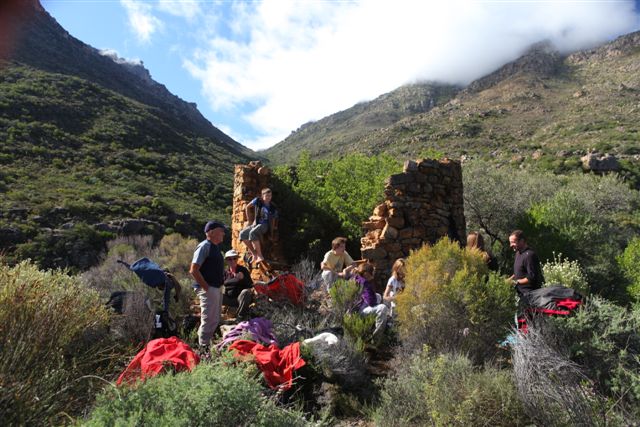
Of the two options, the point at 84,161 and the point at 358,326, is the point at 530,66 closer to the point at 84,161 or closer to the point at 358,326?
the point at 84,161

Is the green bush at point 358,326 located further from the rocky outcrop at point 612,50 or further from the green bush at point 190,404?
the rocky outcrop at point 612,50

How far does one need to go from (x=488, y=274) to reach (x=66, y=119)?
96.7 feet


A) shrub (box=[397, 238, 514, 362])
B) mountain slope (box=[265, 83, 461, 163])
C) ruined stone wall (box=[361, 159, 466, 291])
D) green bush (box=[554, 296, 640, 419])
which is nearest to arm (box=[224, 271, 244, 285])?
shrub (box=[397, 238, 514, 362])

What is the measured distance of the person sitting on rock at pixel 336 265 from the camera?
22.9 ft

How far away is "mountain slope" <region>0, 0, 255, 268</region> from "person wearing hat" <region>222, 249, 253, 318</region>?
10792 mm

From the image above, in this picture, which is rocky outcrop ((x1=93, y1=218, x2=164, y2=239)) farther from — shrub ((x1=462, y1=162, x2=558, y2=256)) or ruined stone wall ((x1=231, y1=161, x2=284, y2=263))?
shrub ((x1=462, y1=162, x2=558, y2=256))

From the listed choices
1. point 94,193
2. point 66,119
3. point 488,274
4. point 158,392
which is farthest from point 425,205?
point 66,119

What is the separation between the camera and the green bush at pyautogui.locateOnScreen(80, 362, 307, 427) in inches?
98.8

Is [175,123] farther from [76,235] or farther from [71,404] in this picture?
[71,404]

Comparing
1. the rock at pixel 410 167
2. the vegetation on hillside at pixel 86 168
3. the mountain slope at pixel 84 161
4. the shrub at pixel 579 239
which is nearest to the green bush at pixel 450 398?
the rock at pixel 410 167

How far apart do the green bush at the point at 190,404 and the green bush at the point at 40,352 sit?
1.01ft

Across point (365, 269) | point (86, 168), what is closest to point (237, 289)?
point (365, 269)

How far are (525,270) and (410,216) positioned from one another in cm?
292

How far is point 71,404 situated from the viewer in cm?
295
